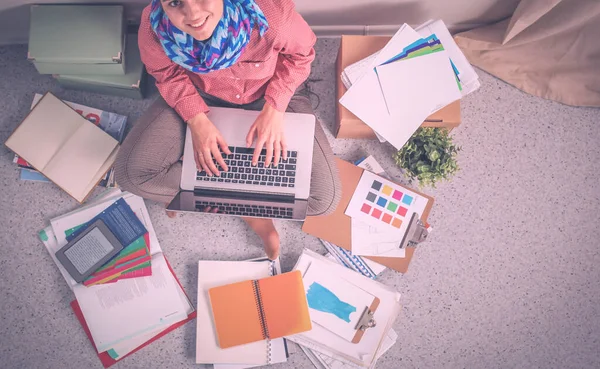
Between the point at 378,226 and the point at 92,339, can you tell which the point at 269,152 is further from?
the point at 92,339

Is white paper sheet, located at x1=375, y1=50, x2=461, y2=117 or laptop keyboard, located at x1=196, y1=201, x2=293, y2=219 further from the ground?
white paper sheet, located at x1=375, y1=50, x2=461, y2=117

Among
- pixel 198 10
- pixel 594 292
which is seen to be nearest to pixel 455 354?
pixel 594 292

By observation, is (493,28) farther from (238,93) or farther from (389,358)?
(389,358)

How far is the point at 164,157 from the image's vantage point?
122cm

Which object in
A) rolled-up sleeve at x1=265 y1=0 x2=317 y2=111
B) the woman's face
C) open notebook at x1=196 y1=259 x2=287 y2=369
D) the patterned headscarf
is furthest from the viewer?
open notebook at x1=196 y1=259 x2=287 y2=369

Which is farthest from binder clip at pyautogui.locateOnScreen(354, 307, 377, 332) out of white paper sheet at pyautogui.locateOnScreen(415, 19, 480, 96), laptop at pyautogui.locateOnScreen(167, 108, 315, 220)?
white paper sheet at pyautogui.locateOnScreen(415, 19, 480, 96)

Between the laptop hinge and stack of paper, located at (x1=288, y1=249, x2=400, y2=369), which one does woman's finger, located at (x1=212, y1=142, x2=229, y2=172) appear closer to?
the laptop hinge

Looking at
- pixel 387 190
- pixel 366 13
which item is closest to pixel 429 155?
pixel 387 190

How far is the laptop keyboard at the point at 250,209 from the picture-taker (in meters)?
1.21

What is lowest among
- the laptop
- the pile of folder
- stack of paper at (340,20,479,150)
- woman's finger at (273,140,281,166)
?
the laptop

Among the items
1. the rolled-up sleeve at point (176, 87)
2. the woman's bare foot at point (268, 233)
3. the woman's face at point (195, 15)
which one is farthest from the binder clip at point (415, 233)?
the woman's face at point (195, 15)

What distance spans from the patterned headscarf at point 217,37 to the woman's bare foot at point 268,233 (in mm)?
601

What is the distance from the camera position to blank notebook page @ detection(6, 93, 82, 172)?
4.63ft

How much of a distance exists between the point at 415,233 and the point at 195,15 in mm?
1013
